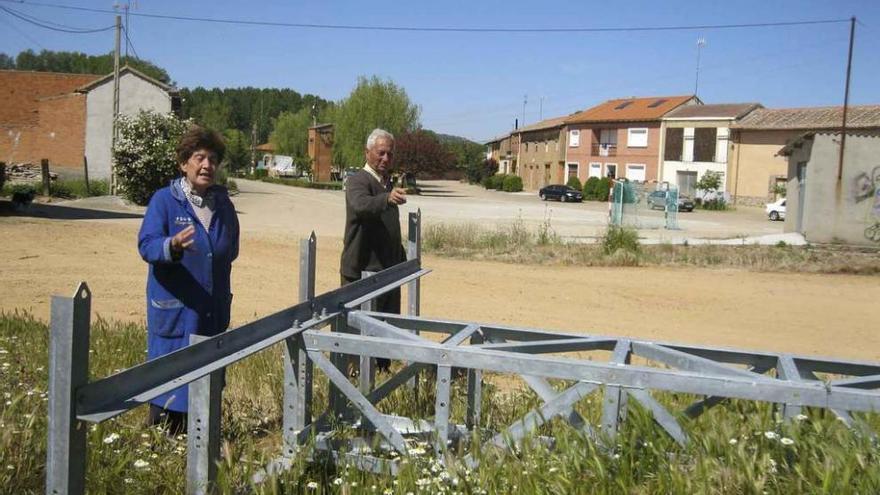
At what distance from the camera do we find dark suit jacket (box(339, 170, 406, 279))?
573cm

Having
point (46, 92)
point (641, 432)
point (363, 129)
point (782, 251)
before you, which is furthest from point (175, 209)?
point (363, 129)

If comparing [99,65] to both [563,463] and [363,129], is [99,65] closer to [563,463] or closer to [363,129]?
[363,129]

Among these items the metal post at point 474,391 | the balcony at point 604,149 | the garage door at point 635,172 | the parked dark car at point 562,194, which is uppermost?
the balcony at point 604,149

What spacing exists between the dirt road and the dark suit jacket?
12.1 feet

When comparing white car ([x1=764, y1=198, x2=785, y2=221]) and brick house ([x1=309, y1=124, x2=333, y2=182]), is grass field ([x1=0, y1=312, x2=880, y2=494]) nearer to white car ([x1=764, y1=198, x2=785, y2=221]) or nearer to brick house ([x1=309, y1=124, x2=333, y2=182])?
white car ([x1=764, y1=198, x2=785, y2=221])

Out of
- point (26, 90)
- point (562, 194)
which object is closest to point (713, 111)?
point (562, 194)

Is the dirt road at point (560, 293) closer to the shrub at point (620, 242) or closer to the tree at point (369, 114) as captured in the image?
the shrub at point (620, 242)

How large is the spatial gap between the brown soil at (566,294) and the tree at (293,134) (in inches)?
3233

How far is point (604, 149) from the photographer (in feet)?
216

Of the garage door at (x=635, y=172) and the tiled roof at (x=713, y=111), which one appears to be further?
the garage door at (x=635, y=172)

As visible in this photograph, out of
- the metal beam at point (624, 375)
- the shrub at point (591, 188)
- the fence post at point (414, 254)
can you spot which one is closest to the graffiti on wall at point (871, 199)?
the fence post at point (414, 254)

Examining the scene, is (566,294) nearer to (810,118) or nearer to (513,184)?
(810,118)

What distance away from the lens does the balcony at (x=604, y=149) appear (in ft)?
212

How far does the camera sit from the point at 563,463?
2996 millimetres
